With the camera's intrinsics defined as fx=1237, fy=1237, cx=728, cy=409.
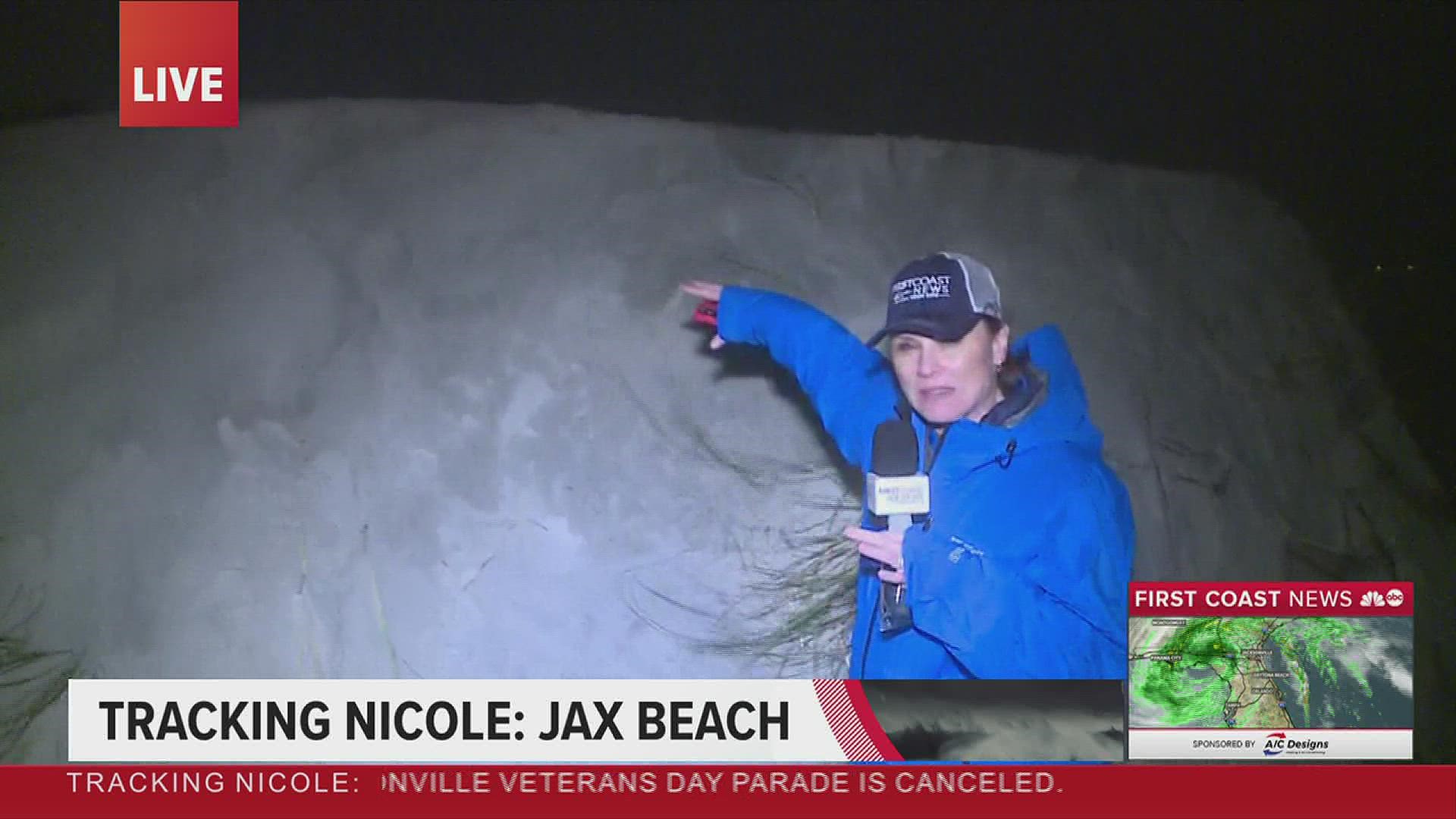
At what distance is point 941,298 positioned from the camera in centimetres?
281

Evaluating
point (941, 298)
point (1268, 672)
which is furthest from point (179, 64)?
point (1268, 672)

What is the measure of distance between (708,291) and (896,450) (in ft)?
1.90

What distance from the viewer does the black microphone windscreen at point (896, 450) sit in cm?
279

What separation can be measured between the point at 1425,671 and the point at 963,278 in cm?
142

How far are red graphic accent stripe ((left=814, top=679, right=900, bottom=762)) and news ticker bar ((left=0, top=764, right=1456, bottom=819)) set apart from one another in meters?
0.03

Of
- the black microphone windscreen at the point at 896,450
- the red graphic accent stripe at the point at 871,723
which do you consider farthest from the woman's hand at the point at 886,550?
the red graphic accent stripe at the point at 871,723

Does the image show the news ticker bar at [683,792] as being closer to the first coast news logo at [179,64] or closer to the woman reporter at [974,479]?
the woman reporter at [974,479]

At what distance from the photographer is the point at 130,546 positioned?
2.91 metres

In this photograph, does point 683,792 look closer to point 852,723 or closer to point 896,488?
point 852,723

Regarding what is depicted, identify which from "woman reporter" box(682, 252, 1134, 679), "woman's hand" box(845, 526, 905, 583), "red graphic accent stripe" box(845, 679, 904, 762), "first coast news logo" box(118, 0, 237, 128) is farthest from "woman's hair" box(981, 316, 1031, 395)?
"first coast news logo" box(118, 0, 237, 128)

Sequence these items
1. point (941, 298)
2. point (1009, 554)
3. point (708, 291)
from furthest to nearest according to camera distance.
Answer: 1. point (708, 291)
2. point (941, 298)
3. point (1009, 554)

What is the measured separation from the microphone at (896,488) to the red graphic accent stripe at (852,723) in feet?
0.56

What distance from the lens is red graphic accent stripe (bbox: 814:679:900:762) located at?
2771mm

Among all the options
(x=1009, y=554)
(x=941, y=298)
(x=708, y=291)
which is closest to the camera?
(x=1009, y=554)
